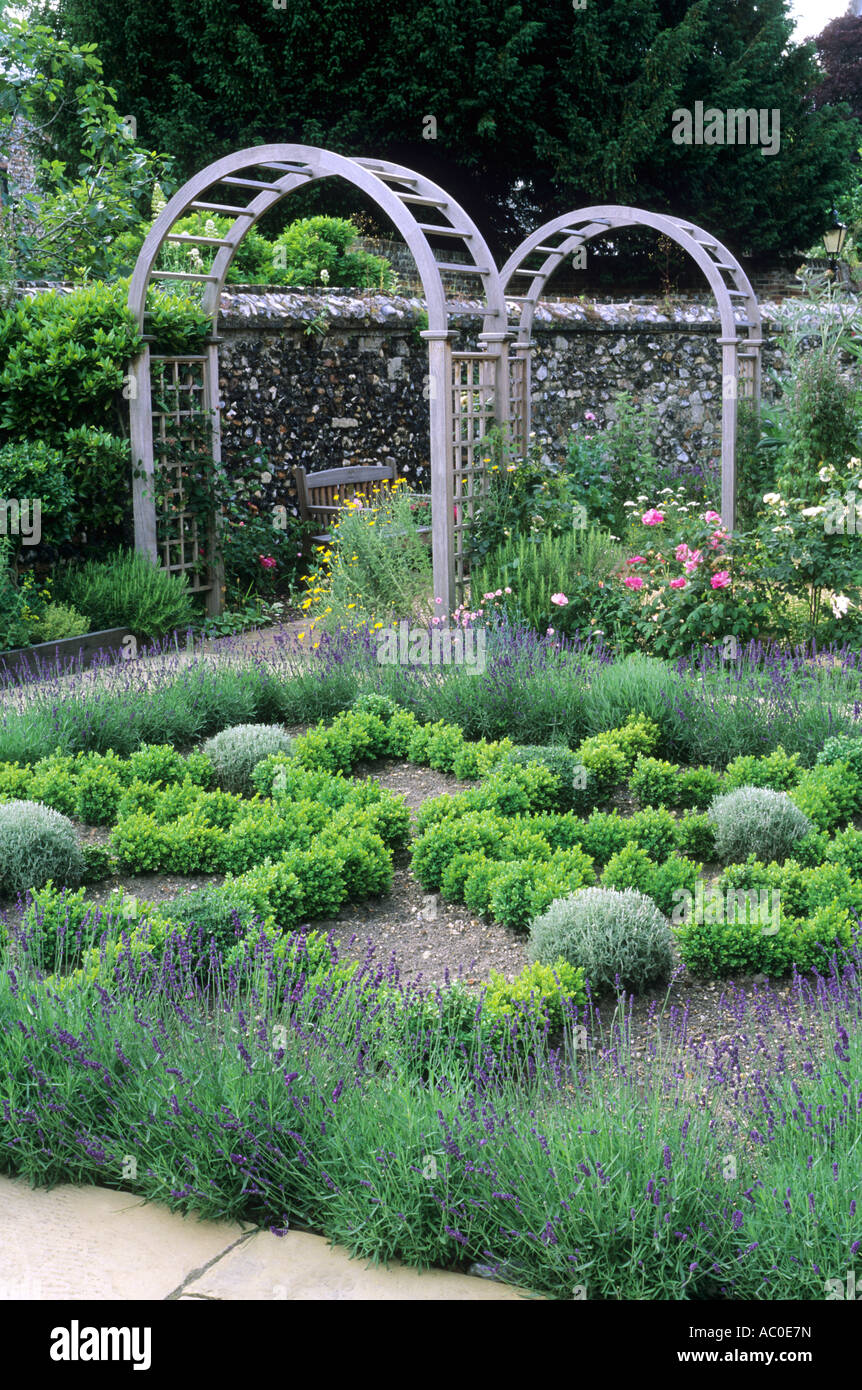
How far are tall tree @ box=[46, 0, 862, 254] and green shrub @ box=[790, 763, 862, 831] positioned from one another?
44.1 ft

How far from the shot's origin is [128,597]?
8016mm

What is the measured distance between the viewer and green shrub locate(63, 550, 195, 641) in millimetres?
7996

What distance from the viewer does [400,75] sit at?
16.3 metres

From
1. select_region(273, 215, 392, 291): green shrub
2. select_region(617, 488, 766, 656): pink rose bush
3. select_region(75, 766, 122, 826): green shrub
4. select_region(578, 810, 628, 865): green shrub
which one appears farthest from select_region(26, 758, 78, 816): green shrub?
select_region(273, 215, 392, 291): green shrub

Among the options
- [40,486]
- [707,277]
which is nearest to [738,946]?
[40,486]

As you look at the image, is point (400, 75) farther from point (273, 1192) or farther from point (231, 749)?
point (273, 1192)

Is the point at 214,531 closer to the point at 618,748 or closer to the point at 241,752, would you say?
the point at 241,752

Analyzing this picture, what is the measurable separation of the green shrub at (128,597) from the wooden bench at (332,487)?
1.67 metres

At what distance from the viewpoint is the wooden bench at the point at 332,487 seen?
1020cm

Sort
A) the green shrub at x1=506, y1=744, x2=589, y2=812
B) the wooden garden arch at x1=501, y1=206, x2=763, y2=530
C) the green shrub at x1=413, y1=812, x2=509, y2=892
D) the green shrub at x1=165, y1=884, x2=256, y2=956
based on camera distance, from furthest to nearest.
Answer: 1. the wooden garden arch at x1=501, y1=206, x2=763, y2=530
2. the green shrub at x1=506, y1=744, x2=589, y2=812
3. the green shrub at x1=413, y1=812, x2=509, y2=892
4. the green shrub at x1=165, y1=884, x2=256, y2=956

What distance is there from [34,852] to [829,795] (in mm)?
2761

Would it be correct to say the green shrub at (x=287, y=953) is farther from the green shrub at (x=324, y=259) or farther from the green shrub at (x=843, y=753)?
the green shrub at (x=324, y=259)

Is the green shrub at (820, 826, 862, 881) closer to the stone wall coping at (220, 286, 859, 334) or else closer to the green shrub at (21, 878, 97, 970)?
the green shrub at (21, 878, 97, 970)

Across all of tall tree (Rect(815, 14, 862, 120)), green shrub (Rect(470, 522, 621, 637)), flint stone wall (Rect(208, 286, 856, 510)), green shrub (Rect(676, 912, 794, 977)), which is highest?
tall tree (Rect(815, 14, 862, 120))
